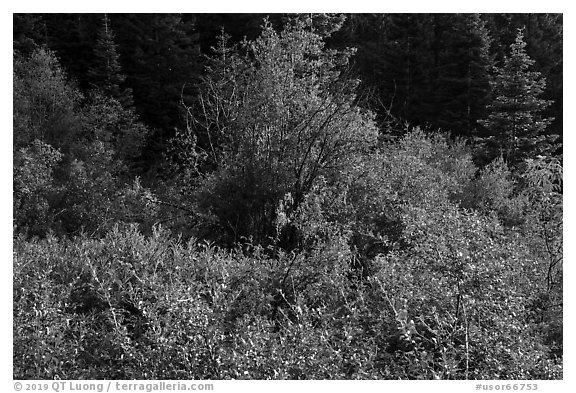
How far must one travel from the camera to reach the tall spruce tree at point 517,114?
21.2m

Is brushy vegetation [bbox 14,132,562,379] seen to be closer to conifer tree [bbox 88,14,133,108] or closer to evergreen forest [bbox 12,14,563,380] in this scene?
evergreen forest [bbox 12,14,563,380]

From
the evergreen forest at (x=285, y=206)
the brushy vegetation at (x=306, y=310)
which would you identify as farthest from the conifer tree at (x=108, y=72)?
the brushy vegetation at (x=306, y=310)

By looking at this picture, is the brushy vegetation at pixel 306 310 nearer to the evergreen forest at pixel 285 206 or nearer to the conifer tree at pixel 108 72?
the evergreen forest at pixel 285 206

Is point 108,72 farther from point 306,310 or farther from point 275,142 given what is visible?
point 306,310

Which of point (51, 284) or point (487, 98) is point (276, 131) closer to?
point (51, 284)

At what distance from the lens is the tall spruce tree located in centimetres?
2116

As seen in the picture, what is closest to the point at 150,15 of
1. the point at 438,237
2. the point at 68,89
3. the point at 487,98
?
the point at 68,89

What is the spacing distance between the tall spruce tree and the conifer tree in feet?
43.3

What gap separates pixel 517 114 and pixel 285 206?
452 inches

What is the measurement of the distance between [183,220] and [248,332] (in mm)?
8076

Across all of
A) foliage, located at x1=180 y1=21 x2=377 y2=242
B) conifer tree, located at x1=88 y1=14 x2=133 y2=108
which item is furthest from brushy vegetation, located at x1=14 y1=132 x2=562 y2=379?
conifer tree, located at x1=88 y1=14 x2=133 y2=108

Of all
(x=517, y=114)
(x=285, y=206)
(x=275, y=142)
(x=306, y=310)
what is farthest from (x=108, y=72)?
(x=306, y=310)

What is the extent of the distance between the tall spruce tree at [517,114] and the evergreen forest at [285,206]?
0.31ft

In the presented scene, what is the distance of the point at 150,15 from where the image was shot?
26.8 metres
